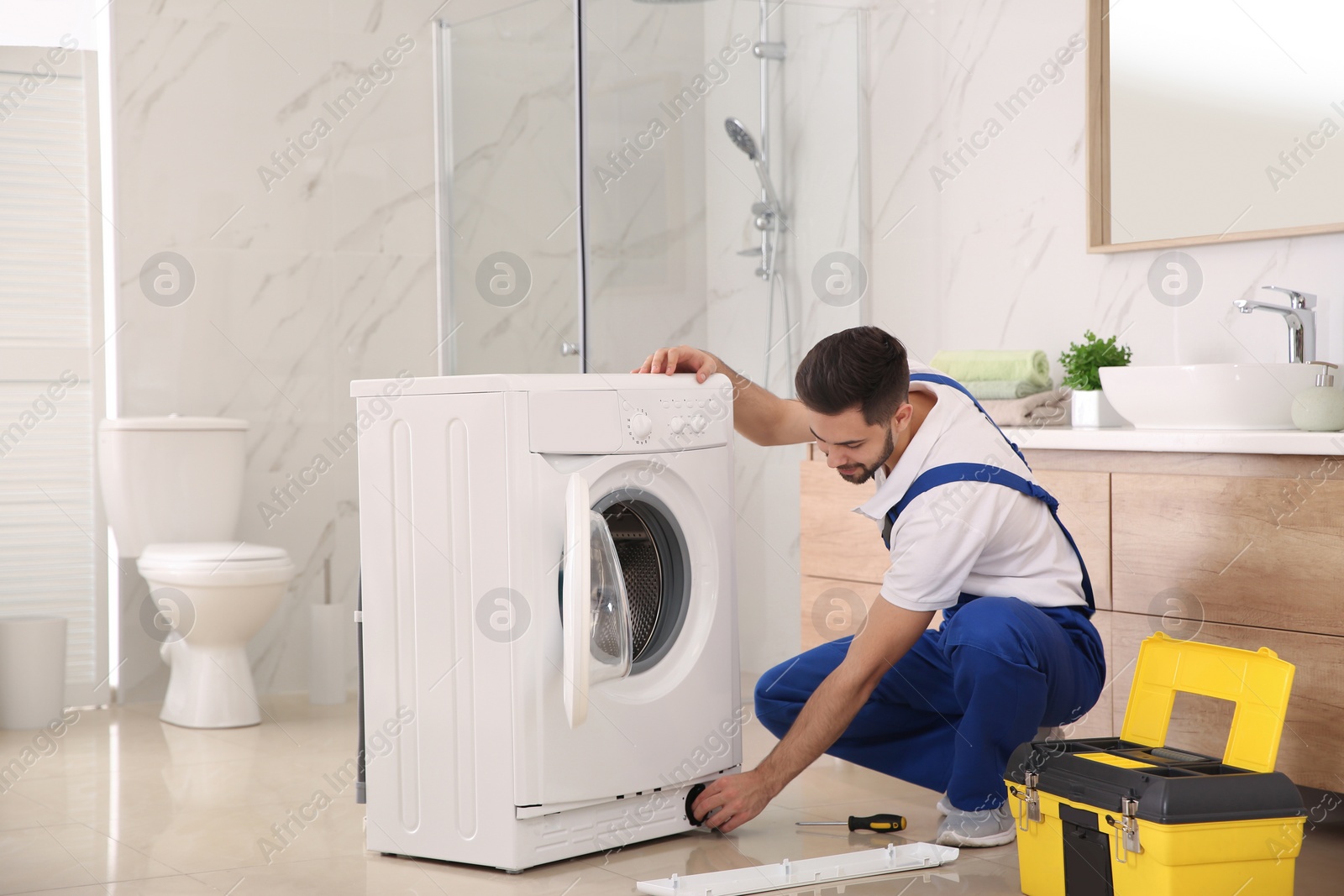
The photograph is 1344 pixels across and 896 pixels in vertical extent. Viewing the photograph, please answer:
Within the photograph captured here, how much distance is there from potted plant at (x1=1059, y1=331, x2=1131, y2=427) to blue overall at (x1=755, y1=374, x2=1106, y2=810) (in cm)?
61

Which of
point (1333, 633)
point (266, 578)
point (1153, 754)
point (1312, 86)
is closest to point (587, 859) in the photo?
point (1153, 754)

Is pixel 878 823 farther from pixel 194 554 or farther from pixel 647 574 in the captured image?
pixel 194 554

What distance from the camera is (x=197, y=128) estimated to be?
3779mm

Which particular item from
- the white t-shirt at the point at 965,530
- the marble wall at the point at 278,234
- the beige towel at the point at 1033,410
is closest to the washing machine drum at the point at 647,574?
the white t-shirt at the point at 965,530

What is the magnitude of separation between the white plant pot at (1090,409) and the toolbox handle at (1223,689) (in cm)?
68

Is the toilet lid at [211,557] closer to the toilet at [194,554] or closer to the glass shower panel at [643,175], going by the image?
the toilet at [194,554]

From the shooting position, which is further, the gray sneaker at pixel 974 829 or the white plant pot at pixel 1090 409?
the white plant pot at pixel 1090 409

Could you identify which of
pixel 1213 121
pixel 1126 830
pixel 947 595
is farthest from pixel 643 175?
pixel 1126 830

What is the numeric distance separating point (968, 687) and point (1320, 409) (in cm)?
78

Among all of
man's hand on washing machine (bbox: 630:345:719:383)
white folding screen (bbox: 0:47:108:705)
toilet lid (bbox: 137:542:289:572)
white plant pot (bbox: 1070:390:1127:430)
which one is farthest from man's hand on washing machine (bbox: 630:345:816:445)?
white folding screen (bbox: 0:47:108:705)

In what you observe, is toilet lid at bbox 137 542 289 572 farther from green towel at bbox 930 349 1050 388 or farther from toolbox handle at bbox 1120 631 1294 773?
toolbox handle at bbox 1120 631 1294 773

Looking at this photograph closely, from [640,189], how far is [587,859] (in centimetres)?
183

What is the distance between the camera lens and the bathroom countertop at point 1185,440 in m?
2.19

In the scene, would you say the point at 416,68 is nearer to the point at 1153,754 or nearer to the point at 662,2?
the point at 662,2
